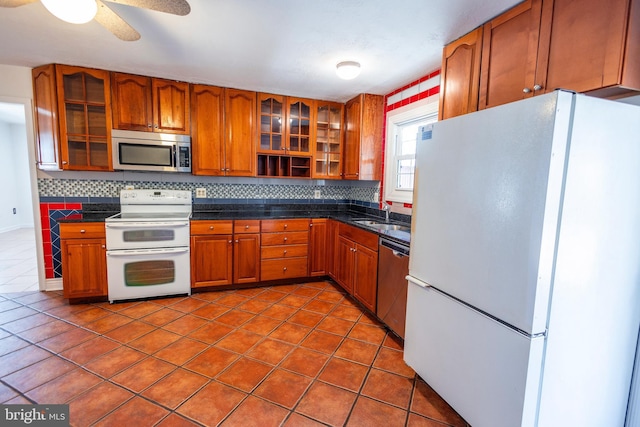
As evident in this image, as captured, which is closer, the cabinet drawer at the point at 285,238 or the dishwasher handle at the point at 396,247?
the dishwasher handle at the point at 396,247

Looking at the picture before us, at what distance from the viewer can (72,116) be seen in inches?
116

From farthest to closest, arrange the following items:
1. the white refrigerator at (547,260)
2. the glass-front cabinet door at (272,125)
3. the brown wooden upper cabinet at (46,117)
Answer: the glass-front cabinet door at (272,125)
the brown wooden upper cabinet at (46,117)
the white refrigerator at (547,260)

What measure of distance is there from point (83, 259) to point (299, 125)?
8.84ft

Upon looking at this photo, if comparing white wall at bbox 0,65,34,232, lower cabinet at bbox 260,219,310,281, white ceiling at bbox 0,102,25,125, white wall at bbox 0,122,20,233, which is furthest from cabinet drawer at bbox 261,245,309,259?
white wall at bbox 0,122,20,233

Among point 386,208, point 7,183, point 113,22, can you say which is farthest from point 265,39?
point 7,183

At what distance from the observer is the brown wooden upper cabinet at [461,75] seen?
189cm

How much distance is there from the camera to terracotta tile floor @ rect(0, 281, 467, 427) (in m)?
1.60

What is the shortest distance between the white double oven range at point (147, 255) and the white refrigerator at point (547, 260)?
2.65 meters

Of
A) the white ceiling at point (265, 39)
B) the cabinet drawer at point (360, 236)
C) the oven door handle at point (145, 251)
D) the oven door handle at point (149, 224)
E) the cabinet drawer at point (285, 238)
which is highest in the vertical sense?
the white ceiling at point (265, 39)

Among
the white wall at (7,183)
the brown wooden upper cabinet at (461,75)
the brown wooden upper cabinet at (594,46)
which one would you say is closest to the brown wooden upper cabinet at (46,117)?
the brown wooden upper cabinet at (461,75)

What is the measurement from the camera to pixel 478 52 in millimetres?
1873

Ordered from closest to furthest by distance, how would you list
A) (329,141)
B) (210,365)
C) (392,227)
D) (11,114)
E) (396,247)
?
(210,365), (396,247), (392,227), (329,141), (11,114)

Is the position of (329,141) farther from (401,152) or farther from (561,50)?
(561,50)

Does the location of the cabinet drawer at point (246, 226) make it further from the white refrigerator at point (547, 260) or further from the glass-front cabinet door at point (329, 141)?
the white refrigerator at point (547, 260)
